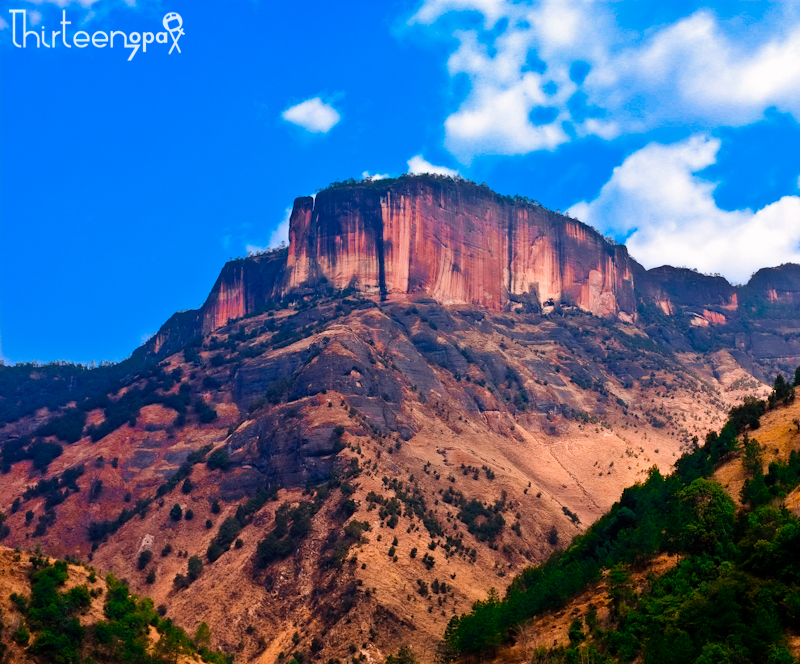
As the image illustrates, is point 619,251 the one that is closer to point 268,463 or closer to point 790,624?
point 268,463

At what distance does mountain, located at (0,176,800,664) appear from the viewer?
76812 millimetres

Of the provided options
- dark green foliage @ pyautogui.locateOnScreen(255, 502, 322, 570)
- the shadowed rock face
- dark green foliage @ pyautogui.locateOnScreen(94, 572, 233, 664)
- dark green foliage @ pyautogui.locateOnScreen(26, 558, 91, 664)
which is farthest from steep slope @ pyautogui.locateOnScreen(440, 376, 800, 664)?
the shadowed rock face

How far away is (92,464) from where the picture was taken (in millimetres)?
108250

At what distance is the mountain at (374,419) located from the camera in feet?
252

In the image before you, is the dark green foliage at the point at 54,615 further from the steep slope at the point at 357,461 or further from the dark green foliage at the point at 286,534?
the dark green foliage at the point at 286,534

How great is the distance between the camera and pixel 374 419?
104250 millimetres

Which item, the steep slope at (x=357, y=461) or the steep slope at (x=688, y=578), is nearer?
the steep slope at (x=688, y=578)

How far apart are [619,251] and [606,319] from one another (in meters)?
24.1

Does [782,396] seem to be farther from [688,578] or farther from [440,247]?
[440,247]

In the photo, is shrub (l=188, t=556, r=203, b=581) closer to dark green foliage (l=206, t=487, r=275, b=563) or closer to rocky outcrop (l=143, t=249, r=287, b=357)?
dark green foliage (l=206, t=487, r=275, b=563)

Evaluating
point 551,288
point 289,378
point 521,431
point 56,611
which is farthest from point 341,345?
point 551,288

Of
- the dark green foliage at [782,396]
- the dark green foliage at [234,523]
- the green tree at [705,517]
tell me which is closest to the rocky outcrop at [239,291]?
the dark green foliage at [234,523]

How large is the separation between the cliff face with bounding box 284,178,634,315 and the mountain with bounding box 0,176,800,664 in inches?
18.4

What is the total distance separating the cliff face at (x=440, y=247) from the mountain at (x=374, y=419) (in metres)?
0.47
